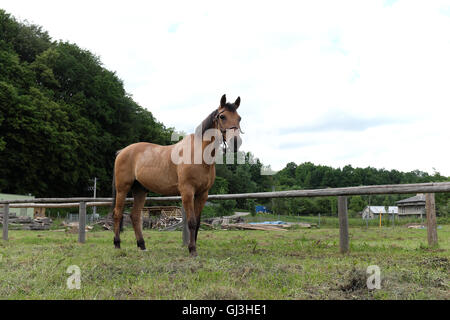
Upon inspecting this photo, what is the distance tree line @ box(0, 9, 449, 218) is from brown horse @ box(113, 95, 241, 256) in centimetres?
1878

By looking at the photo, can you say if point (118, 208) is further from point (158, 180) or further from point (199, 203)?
point (199, 203)

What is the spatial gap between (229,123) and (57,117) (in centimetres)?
2375

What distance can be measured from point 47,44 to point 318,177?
7223 centimetres

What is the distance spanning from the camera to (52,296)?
2830mm

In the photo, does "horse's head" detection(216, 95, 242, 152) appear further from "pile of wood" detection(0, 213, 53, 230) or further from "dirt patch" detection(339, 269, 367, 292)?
"pile of wood" detection(0, 213, 53, 230)

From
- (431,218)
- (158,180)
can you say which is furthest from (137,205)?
(431,218)

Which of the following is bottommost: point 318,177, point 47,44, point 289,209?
point 289,209

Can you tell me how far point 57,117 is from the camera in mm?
25250

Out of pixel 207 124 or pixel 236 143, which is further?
pixel 207 124

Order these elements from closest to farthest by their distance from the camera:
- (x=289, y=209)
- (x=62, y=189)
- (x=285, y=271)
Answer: (x=285, y=271)
(x=62, y=189)
(x=289, y=209)

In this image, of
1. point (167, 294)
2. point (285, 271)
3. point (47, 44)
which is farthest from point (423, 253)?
point (47, 44)

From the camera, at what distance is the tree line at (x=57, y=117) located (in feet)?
76.1
